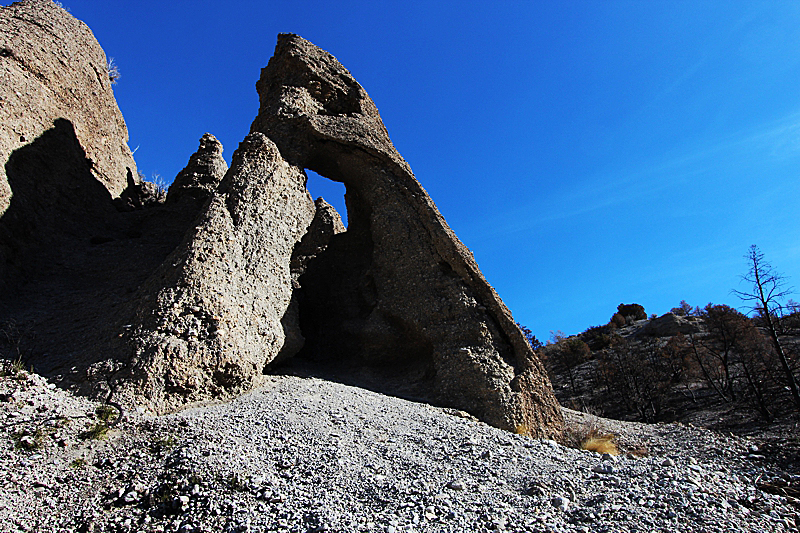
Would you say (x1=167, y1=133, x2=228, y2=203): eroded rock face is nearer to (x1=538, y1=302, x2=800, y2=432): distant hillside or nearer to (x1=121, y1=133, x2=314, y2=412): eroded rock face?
(x1=121, y1=133, x2=314, y2=412): eroded rock face

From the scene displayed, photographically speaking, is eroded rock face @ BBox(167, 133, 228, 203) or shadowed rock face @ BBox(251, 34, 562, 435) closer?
shadowed rock face @ BBox(251, 34, 562, 435)

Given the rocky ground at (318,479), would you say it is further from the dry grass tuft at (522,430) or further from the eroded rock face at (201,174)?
the eroded rock face at (201,174)

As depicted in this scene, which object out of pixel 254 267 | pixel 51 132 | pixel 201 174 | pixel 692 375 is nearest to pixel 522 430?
pixel 254 267

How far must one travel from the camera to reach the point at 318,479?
4.60 metres

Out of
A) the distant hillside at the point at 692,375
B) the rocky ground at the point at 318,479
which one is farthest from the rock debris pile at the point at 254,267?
the distant hillside at the point at 692,375

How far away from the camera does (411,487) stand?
4594 millimetres

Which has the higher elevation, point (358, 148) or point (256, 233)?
point (358, 148)

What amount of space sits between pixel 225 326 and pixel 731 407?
813 inches

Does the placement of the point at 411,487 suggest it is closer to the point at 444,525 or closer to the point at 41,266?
the point at 444,525

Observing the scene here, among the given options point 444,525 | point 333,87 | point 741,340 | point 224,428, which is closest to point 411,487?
point 444,525

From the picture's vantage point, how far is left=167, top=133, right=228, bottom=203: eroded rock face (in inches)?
481

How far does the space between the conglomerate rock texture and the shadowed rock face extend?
419cm

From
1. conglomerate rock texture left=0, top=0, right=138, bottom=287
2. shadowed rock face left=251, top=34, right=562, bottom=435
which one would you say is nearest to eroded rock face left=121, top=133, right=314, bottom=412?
shadowed rock face left=251, top=34, right=562, bottom=435

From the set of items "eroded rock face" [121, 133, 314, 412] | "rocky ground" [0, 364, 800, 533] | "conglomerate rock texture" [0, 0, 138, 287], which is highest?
"conglomerate rock texture" [0, 0, 138, 287]
